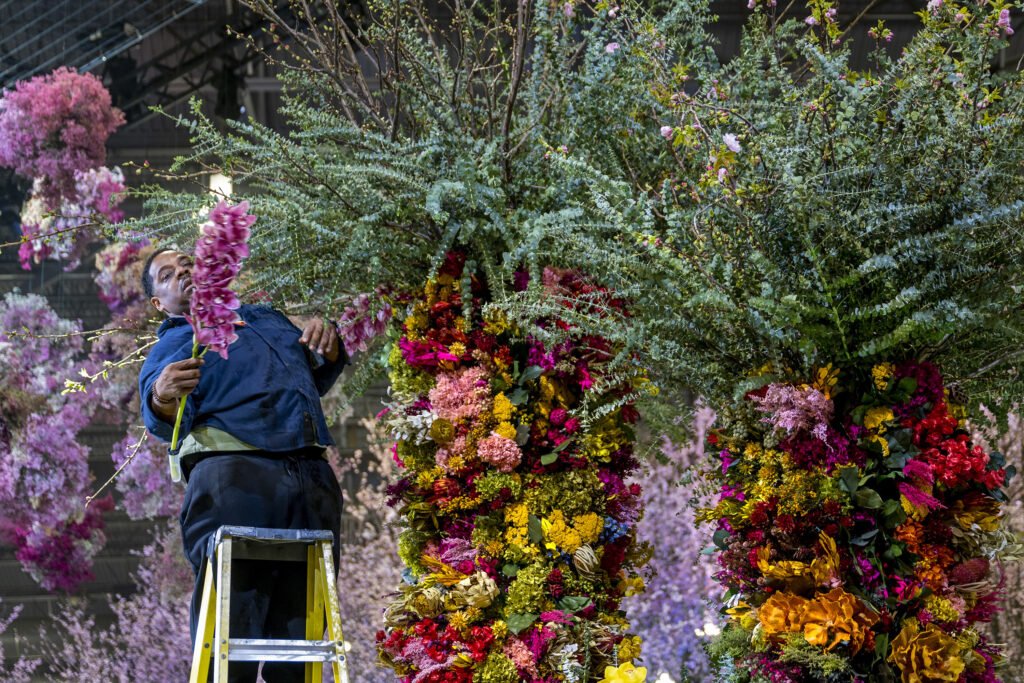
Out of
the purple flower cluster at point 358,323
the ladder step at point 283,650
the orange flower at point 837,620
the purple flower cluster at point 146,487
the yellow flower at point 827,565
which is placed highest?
the purple flower cluster at point 146,487

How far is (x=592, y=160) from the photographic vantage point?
2926 mm

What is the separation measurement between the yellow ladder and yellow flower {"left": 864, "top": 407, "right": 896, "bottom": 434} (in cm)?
111

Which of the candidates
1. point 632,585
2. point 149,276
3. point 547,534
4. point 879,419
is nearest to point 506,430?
point 547,534

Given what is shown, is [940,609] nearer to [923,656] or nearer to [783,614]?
[923,656]

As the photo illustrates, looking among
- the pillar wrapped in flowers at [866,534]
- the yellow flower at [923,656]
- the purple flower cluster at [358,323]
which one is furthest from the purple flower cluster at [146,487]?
the yellow flower at [923,656]

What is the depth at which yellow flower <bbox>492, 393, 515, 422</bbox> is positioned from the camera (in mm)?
2709

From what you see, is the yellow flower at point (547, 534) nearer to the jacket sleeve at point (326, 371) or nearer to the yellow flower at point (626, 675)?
the yellow flower at point (626, 675)

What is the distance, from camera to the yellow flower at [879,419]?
2279 mm

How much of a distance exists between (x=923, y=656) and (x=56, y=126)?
435 centimetres

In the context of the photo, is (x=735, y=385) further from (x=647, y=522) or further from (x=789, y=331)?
Answer: (x=647, y=522)

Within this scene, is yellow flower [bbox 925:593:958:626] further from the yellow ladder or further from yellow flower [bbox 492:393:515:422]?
the yellow ladder

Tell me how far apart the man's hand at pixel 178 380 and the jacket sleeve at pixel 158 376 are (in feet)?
0.13

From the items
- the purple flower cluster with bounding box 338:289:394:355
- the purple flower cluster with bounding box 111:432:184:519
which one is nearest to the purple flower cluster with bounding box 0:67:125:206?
the purple flower cluster with bounding box 111:432:184:519

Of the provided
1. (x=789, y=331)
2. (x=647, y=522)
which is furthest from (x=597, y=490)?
(x=647, y=522)
